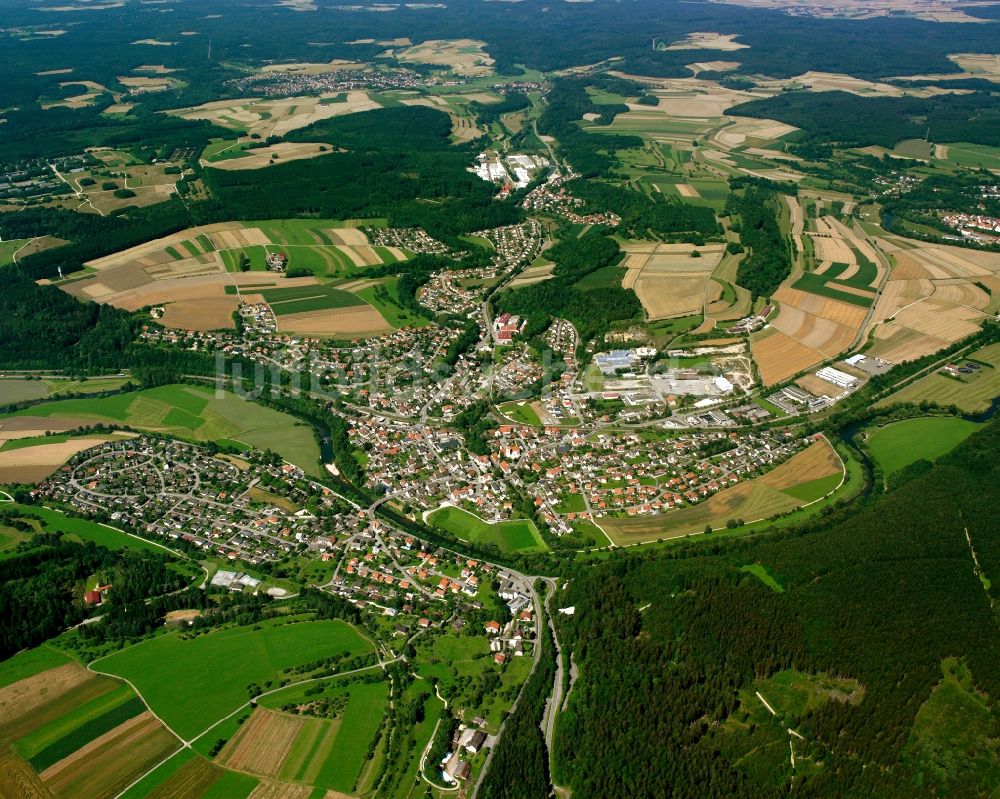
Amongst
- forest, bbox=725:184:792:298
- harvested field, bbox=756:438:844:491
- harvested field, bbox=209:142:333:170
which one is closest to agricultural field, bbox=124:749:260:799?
harvested field, bbox=756:438:844:491

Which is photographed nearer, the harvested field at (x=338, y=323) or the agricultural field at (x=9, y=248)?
the harvested field at (x=338, y=323)

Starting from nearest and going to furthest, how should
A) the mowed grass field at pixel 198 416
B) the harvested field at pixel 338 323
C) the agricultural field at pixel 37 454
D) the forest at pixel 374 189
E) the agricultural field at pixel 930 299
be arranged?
the agricultural field at pixel 37 454
the mowed grass field at pixel 198 416
the agricultural field at pixel 930 299
the harvested field at pixel 338 323
the forest at pixel 374 189

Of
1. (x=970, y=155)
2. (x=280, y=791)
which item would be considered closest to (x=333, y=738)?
(x=280, y=791)

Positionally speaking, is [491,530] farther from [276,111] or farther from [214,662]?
[276,111]

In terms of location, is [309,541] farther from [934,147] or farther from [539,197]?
[934,147]

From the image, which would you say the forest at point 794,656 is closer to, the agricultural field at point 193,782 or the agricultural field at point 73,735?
the agricultural field at point 193,782

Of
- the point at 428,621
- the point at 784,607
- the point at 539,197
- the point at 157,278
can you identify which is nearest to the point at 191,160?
the point at 157,278

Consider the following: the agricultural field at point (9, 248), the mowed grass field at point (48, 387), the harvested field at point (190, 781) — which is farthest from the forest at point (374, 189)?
the harvested field at point (190, 781)

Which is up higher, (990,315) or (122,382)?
(990,315)
